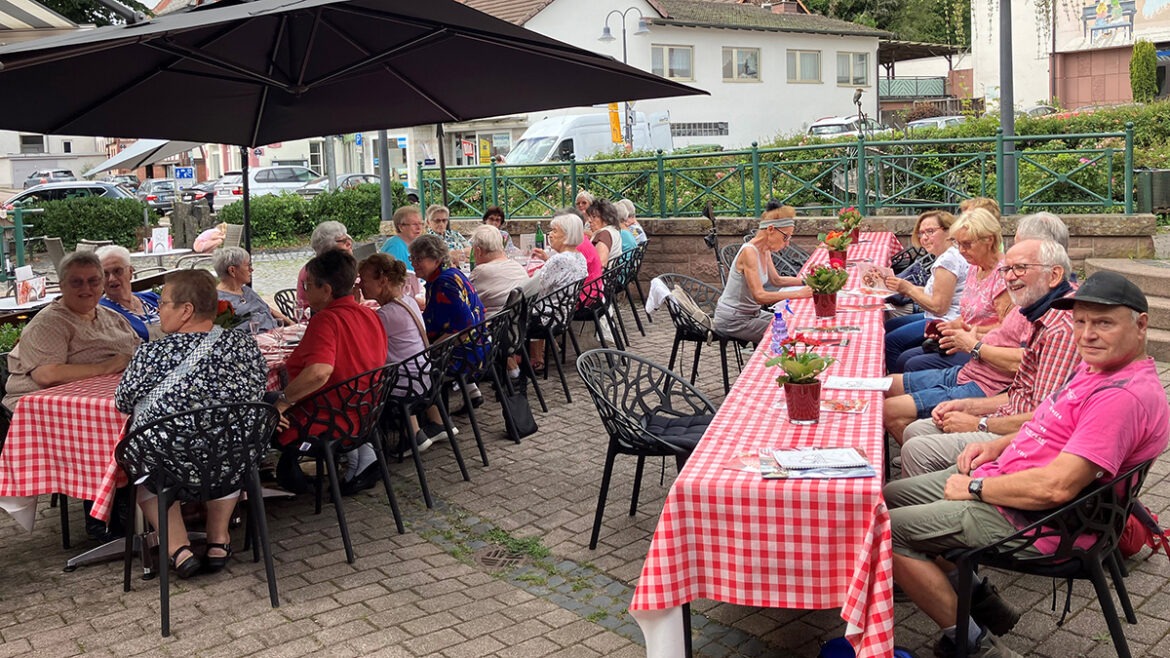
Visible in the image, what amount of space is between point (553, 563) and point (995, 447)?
1.92 metres

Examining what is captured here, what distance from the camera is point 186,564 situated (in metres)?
4.73

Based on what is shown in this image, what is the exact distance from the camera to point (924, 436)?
4.41 meters

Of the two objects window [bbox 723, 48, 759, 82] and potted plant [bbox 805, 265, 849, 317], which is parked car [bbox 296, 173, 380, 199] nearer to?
window [bbox 723, 48, 759, 82]

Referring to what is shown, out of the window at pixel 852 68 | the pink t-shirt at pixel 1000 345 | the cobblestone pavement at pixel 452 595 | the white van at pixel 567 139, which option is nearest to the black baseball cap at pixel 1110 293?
the cobblestone pavement at pixel 452 595

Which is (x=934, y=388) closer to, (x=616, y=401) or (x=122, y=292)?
(x=616, y=401)

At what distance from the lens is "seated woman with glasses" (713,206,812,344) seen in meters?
7.11

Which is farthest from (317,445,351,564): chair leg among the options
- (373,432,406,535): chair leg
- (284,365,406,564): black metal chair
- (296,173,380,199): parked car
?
(296,173,380,199): parked car

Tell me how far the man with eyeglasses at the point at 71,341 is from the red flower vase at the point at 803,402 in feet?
10.9

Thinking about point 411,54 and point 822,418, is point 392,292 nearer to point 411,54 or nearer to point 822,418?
point 411,54

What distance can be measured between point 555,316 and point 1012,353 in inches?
145

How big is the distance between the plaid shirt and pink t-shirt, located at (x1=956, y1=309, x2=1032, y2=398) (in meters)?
0.45

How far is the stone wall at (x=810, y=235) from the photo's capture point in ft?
32.0

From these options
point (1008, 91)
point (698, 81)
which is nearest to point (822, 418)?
point (1008, 91)

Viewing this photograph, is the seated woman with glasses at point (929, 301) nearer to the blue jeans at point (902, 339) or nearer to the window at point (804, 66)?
the blue jeans at point (902, 339)
